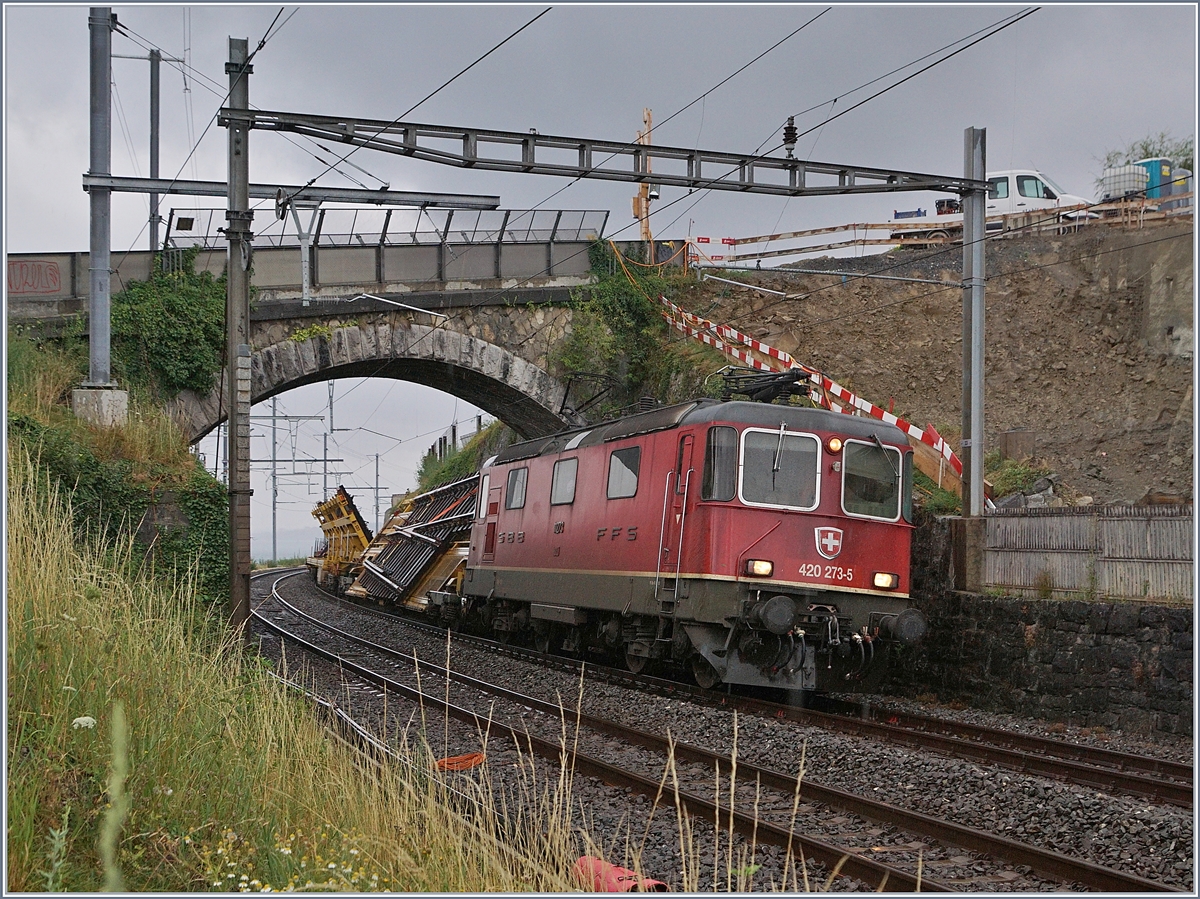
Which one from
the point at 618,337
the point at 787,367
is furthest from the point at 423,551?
the point at 787,367

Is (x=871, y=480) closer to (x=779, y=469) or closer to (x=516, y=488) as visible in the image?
(x=779, y=469)

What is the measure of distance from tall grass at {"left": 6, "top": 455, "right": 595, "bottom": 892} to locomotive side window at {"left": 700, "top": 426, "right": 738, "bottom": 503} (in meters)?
5.12

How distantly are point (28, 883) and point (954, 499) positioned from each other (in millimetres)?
13558

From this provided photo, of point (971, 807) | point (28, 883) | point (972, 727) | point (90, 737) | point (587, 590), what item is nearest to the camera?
point (28, 883)

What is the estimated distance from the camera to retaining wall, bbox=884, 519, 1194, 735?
36.1 feet

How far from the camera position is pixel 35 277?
2145cm

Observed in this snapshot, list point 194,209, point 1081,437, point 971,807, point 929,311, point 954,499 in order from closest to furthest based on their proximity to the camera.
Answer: point 971,807
point 954,499
point 1081,437
point 194,209
point 929,311

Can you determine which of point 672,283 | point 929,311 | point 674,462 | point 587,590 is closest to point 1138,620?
point 674,462

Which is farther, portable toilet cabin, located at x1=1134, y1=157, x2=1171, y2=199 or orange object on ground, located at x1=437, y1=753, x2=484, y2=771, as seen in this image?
portable toilet cabin, located at x1=1134, y1=157, x2=1171, y2=199

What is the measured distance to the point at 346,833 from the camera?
17.7ft

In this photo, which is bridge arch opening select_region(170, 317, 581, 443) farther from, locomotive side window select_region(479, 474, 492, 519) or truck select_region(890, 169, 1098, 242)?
truck select_region(890, 169, 1098, 242)

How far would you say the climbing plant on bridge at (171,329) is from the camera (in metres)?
21.5

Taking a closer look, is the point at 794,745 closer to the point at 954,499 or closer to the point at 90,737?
the point at 90,737

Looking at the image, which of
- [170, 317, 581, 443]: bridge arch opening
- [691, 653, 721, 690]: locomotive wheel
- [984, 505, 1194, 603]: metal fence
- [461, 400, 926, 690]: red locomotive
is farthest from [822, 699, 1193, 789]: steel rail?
[170, 317, 581, 443]: bridge arch opening
